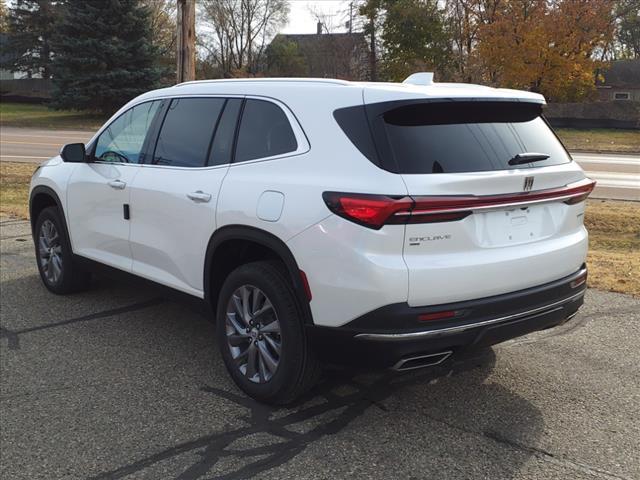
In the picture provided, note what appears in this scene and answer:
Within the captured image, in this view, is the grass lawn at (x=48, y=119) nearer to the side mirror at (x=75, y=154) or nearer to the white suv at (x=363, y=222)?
the side mirror at (x=75, y=154)

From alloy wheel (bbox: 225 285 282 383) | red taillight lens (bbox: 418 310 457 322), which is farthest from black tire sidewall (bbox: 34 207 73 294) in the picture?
red taillight lens (bbox: 418 310 457 322)

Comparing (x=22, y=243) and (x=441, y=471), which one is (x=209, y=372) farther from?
(x=22, y=243)

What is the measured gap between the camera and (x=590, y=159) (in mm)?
21094

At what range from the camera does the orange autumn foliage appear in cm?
2920

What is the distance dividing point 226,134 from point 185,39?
268 inches

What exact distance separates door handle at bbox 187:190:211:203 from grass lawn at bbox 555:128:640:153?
2267 cm

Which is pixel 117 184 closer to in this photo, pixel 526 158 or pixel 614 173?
pixel 526 158

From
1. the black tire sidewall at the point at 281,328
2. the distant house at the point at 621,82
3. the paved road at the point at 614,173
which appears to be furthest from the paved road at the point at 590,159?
the distant house at the point at 621,82

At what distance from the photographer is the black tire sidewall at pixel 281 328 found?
3.43 meters

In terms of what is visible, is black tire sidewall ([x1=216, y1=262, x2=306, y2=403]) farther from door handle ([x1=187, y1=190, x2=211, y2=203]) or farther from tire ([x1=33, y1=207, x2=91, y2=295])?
tire ([x1=33, y1=207, x2=91, y2=295])

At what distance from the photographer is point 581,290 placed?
12.4 feet

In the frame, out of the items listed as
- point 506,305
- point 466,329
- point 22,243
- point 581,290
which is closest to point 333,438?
point 466,329

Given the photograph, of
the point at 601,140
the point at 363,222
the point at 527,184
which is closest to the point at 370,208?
the point at 363,222

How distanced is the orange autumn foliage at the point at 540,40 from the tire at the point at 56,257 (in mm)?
26684
